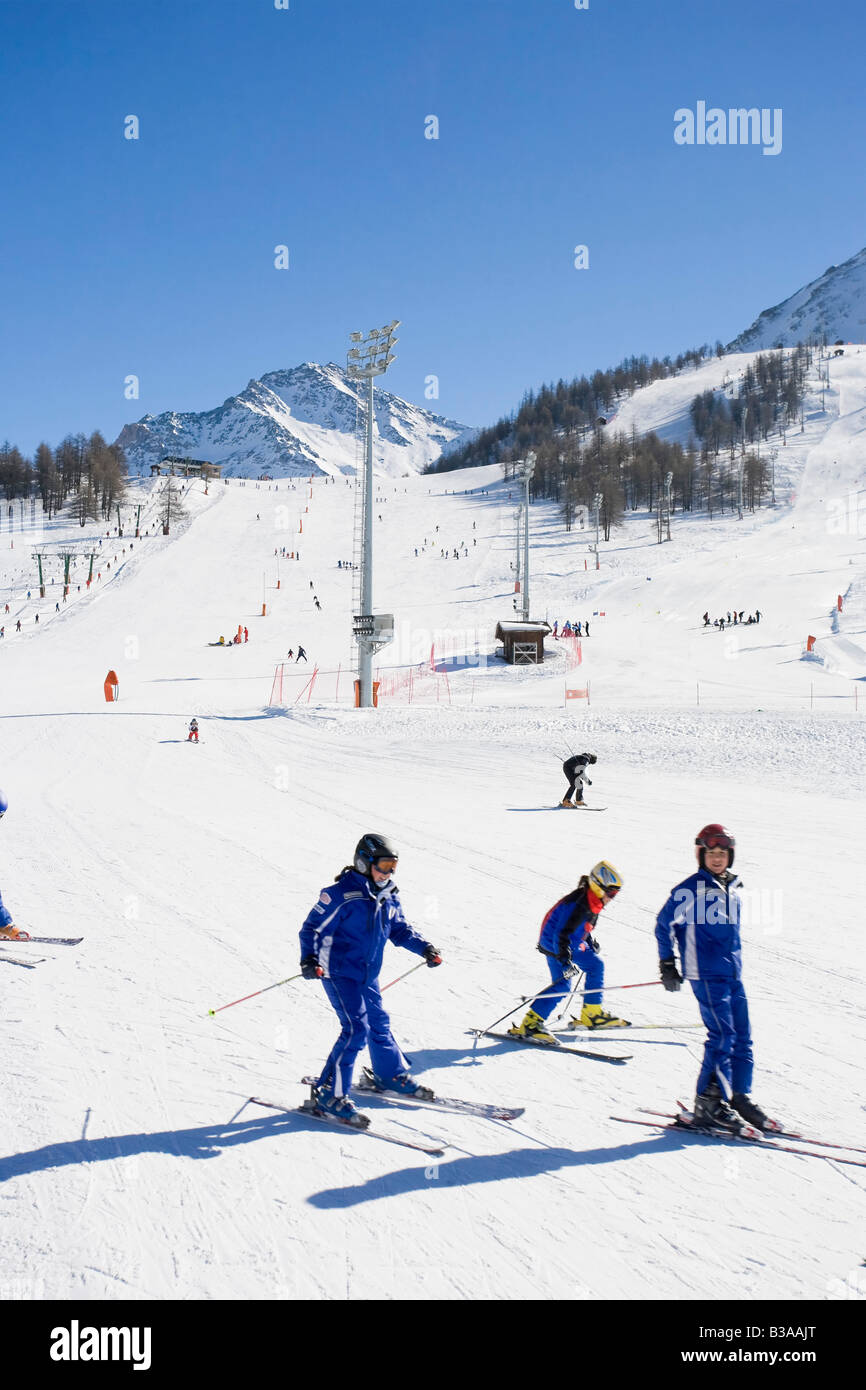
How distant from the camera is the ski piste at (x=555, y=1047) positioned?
18.8 ft

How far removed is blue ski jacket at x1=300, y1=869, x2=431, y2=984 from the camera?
4.74 m

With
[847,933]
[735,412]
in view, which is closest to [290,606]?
[847,933]

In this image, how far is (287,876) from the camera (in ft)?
33.2

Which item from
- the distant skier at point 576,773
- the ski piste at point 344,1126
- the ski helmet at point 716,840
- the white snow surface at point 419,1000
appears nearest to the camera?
the white snow surface at point 419,1000

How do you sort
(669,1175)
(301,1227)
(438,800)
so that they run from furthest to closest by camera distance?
1. (438,800)
2. (669,1175)
3. (301,1227)

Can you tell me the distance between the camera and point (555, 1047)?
5922mm

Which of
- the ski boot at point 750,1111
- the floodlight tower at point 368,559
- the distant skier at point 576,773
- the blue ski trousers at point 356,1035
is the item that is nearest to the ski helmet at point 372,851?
the blue ski trousers at point 356,1035

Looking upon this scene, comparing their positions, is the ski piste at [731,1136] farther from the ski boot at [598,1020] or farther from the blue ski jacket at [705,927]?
the ski boot at [598,1020]

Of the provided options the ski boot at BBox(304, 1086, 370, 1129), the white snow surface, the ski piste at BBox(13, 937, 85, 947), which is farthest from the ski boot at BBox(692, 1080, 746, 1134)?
the ski piste at BBox(13, 937, 85, 947)

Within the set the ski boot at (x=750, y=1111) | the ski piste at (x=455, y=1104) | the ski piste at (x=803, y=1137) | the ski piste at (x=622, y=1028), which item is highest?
the ski boot at (x=750, y=1111)

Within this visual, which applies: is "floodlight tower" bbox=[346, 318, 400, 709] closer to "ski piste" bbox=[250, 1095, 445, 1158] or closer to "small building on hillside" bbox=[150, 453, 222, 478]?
"ski piste" bbox=[250, 1095, 445, 1158]
